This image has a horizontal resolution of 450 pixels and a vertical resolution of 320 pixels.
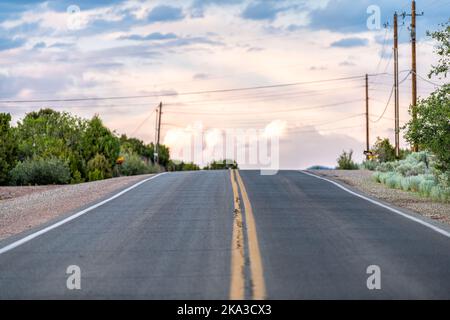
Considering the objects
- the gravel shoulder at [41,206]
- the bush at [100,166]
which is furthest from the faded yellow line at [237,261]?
the bush at [100,166]

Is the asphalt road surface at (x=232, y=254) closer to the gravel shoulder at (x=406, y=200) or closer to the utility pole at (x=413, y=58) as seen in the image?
the gravel shoulder at (x=406, y=200)

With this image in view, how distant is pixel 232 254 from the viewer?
38.6 feet

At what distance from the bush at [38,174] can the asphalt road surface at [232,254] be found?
20866mm

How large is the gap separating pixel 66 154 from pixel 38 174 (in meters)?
11.4

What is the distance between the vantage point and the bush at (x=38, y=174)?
4025cm

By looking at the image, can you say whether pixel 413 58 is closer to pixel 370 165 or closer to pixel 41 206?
pixel 370 165

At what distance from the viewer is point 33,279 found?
33.0 ft

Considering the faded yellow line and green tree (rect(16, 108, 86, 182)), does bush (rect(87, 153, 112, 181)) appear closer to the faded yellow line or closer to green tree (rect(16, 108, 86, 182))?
green tree (rect(16, 108, 86, 182))

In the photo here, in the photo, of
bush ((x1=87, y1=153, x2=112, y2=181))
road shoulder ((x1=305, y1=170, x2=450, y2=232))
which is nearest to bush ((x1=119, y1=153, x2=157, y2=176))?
bush ((x1=87, y1=153, x2=112, y2=181))

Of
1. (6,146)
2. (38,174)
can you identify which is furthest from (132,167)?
(38,174)

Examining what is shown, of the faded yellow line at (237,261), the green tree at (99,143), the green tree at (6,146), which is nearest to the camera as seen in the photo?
the faded yellow line at (237,261)

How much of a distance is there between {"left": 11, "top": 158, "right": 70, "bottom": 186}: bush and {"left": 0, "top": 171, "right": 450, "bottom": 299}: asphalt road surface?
2087 centimetres

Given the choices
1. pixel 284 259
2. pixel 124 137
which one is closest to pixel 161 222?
pixel 284 259
